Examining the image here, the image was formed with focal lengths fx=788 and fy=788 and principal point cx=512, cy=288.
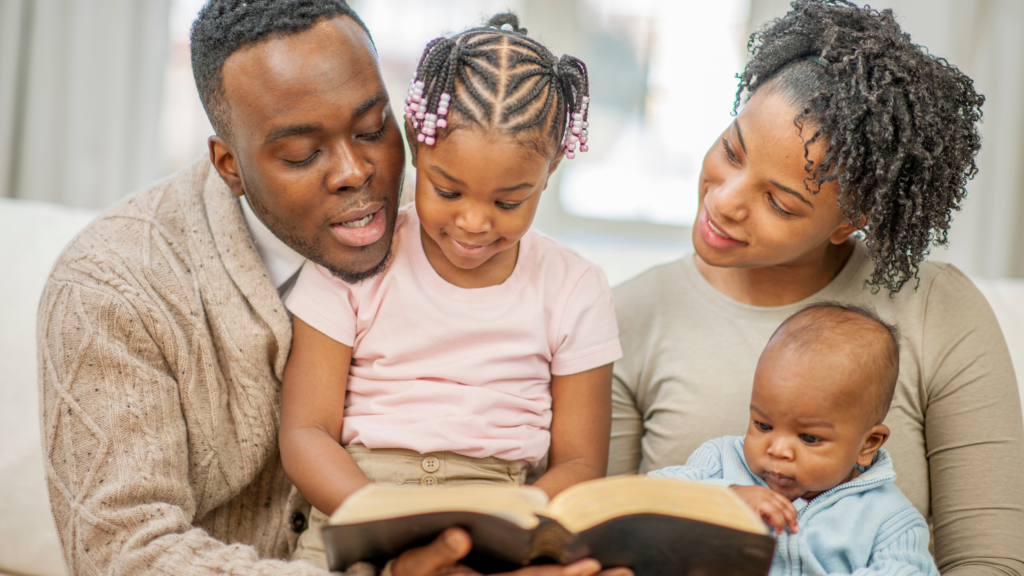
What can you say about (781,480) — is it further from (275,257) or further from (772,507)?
(275,257)

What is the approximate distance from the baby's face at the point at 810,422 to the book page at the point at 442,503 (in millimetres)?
568

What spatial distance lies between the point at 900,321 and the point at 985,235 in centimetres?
203

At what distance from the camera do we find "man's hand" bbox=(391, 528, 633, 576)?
3.43 feet

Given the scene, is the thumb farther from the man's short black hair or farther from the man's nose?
the man's short black hair

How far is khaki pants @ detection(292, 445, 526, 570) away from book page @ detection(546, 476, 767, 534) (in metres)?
0.47

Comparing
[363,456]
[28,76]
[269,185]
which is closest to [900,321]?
[363,456]

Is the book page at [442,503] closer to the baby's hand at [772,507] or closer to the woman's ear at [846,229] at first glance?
the baby's hand at [772,507]

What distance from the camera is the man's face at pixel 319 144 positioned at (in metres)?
1.34

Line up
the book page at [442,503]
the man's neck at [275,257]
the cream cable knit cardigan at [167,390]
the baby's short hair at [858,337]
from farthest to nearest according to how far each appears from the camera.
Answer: the man's neck at [275,257]
the baby's short hair at [858,337]
the cream cable knit cardigan at [167,390]
the book page at [442,503]

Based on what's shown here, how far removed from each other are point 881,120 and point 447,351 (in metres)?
0.90

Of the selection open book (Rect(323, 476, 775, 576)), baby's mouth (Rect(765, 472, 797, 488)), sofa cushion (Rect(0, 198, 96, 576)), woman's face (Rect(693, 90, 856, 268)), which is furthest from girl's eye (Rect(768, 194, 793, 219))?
sofa cushion (Rect(0, 198, 96, 576))

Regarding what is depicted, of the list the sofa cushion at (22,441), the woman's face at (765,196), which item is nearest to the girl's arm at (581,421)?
the woman's face at (765,196)

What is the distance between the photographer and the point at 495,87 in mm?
1316

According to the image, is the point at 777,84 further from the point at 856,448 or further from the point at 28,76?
the point at 28,76
